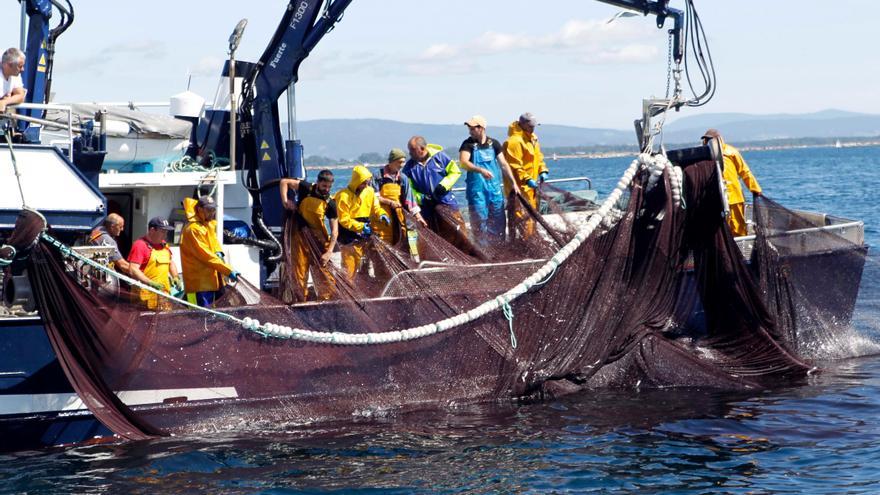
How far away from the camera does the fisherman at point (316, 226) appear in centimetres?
1065

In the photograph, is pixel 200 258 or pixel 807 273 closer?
pixel 200 258

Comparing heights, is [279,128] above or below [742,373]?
above

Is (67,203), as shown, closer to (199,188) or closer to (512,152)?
(199,188)

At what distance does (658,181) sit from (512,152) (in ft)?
6.16

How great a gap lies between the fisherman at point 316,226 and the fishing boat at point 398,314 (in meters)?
0.25

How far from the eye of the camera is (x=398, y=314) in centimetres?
1079

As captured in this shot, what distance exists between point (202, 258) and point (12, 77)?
2.54 metres

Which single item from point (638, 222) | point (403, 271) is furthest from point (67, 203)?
point (638, 222)

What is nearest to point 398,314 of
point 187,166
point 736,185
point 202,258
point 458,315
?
point 458,315

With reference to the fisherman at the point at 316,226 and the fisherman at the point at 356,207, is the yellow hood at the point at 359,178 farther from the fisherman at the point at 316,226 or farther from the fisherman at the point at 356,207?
the fisherman at the point at 316,226

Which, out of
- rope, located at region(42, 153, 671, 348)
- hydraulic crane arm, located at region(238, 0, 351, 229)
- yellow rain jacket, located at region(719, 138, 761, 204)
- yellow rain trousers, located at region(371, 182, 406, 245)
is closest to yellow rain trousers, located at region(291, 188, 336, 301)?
rope, located at region(42, 153, 671, 348)

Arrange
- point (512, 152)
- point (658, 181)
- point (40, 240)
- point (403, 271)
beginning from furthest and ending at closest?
point (512, 152), point (658, 181), point (403, 271), point (40, 240)

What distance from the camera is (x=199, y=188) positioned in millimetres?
12133

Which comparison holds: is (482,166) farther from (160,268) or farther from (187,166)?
(160,268)
